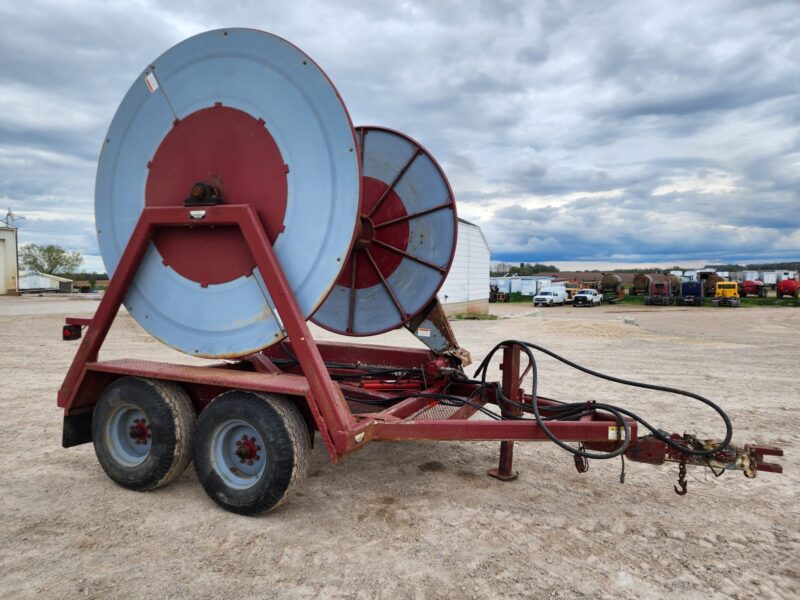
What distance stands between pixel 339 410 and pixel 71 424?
248cm

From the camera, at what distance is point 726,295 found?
36.3 meters

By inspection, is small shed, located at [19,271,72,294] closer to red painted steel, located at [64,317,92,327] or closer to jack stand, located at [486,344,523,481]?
red painted steel, located at [64,317,92,327]

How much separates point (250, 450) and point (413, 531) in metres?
1.23

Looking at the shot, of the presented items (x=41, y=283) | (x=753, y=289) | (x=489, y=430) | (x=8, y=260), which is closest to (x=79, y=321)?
(x=489, y=430)

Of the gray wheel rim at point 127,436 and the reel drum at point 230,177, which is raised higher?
the reel drum at point 230,177

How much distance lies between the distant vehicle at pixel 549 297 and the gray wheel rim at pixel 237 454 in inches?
1484

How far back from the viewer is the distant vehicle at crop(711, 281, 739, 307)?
116 feet

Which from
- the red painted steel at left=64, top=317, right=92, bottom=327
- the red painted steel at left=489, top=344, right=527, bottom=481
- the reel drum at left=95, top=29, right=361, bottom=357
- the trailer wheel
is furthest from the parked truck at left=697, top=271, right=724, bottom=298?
the red painted steel at left=64, top=317, right=92, bottom=327

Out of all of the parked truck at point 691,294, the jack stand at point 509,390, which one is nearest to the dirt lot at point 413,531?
the jack stand at point 509,390

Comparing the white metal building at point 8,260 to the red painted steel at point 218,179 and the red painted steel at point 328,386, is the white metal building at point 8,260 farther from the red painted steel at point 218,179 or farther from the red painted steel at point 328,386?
the red painted steel at point 218,179

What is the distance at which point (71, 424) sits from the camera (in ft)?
14.0

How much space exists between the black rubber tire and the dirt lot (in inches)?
6.1

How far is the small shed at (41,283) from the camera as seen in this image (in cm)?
5081

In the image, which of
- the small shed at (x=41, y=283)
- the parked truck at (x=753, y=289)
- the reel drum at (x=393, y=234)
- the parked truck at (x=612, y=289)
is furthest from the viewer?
the small shed at (x=41, y=283)
